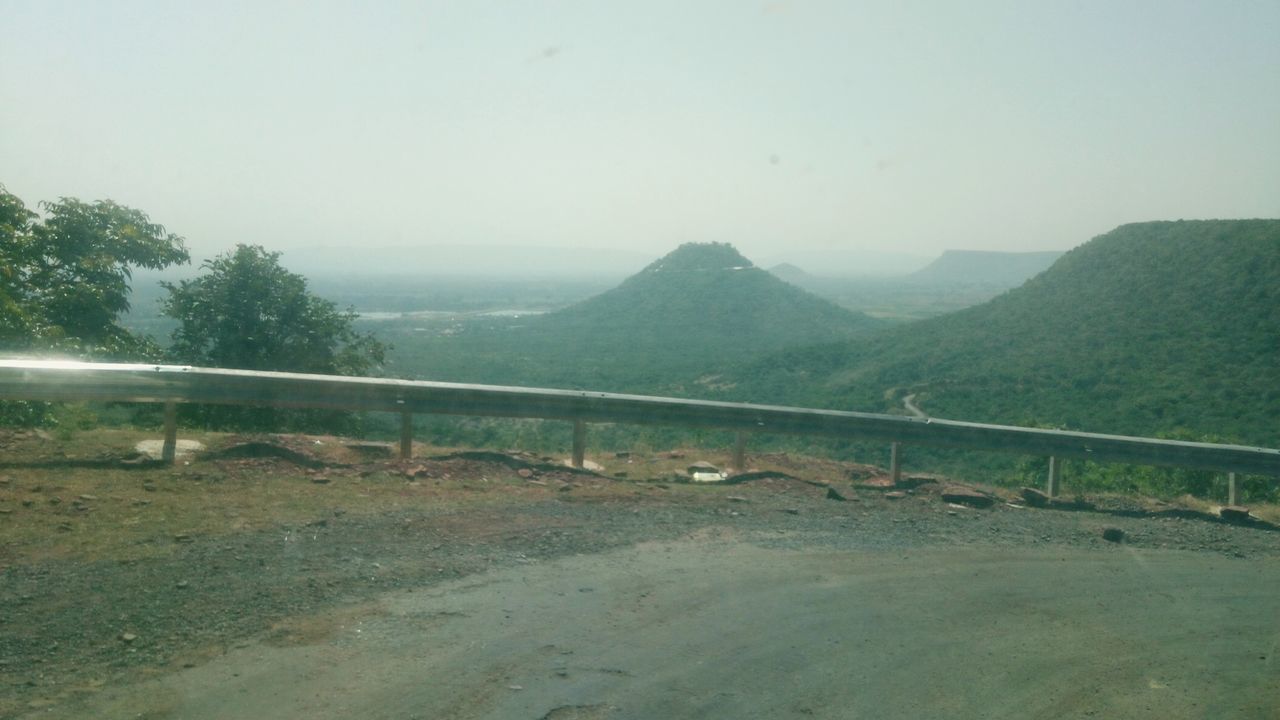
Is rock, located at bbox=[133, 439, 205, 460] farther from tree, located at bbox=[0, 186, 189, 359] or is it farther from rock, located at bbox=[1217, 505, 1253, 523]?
rock, located at bbox=[1217, 505, 1253, 523]

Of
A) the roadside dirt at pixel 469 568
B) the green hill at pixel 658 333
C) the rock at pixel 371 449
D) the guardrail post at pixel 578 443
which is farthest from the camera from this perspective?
the green hill at pixel 658 333

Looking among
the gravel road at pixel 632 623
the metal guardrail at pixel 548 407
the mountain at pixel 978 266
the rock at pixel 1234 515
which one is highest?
the mountain at pixel 978 266

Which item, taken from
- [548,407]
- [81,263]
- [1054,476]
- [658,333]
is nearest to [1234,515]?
[1054,476]

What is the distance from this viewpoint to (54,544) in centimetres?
632

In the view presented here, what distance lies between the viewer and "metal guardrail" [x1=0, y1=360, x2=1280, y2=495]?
883 cm

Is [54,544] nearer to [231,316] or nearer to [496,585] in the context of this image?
[496,585]

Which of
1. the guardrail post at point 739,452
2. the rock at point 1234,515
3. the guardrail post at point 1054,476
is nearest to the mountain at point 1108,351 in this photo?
the guardrail post at point 1054,476

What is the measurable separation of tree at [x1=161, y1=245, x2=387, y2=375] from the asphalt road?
49.7 ft

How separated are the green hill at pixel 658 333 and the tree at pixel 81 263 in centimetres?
727

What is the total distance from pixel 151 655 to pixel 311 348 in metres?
16.5

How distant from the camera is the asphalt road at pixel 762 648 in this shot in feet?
14.9

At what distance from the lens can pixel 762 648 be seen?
17.3 feet

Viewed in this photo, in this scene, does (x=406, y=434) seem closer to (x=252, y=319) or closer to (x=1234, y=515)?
(x=1234, y=515)

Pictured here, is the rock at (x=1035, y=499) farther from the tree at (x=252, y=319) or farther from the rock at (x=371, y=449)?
the tree at (x=252, y=319)
